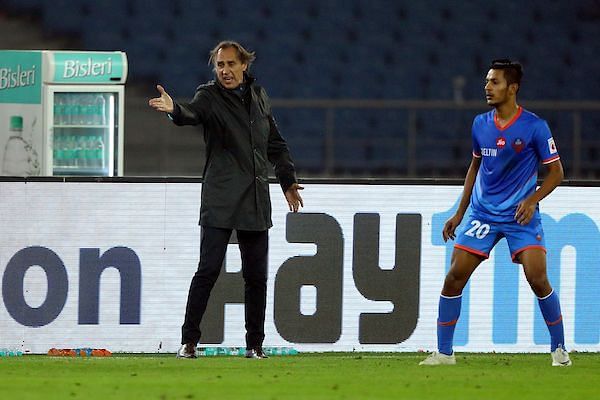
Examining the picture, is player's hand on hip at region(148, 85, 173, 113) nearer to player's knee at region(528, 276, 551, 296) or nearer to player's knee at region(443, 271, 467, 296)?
player's knee at region(443, 271, 467, 296)

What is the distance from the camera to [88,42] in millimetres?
14594

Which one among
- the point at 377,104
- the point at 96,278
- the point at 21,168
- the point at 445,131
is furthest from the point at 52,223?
the point at 445,131

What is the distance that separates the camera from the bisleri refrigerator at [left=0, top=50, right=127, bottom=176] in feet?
34.4

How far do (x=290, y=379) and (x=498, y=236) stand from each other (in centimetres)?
144

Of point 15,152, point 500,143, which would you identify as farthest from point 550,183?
point 15,152

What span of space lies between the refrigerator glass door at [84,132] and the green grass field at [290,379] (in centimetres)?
416

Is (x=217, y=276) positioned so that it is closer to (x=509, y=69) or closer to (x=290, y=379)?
(x=290, y=379)

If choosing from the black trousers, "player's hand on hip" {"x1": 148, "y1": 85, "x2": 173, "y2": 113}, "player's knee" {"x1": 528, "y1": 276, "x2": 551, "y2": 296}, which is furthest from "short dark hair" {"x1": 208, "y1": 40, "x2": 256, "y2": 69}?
"player's knee" {"x1": 528, "y1": 276, "x2": 551, "y2": 296}

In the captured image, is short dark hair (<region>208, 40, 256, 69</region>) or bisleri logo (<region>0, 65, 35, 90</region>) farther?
bisleri logo (<region>0, 65, 35, 90</region>)

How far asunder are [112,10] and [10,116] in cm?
437

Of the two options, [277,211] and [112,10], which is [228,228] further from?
[112,10]

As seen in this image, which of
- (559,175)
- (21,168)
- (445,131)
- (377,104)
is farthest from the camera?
(445,131)

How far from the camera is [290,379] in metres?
5.54

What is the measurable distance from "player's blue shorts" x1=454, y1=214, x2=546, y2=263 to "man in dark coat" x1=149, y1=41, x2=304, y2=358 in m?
0.98
